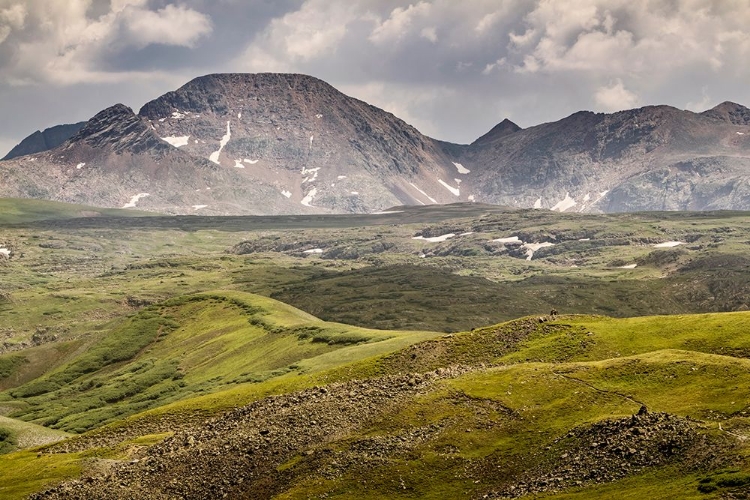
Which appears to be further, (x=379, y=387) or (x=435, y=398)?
(x=379, y=387)

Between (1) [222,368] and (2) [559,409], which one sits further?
(1) [222,368]

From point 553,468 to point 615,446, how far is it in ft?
15.1

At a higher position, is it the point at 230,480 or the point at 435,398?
the point at 435,398

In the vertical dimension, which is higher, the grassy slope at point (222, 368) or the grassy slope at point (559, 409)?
the grassy slope at point (559, 409)

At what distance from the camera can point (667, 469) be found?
54.3 metres

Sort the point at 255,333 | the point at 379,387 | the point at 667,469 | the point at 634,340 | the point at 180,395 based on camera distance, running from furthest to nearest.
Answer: the point at 255,333, the point at 180,395, the point at 634,340, the point at 379,387, the point at 667,469

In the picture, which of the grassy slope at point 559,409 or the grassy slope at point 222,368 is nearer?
the grassy slope at point 559,409

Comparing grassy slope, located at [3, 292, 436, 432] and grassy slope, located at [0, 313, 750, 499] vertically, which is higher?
grassy slope, located at [0, 313, 750, 499]


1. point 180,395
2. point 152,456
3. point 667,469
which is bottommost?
point 180,395

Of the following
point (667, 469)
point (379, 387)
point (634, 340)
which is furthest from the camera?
point (634, 340)

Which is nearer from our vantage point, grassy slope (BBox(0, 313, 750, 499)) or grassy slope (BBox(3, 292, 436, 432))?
grassy slope (BBox(0, 313, 750, 499))

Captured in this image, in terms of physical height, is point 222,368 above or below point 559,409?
below

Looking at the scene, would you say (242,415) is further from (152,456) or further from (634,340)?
(634,340)

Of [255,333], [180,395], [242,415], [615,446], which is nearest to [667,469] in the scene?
[615,446]
